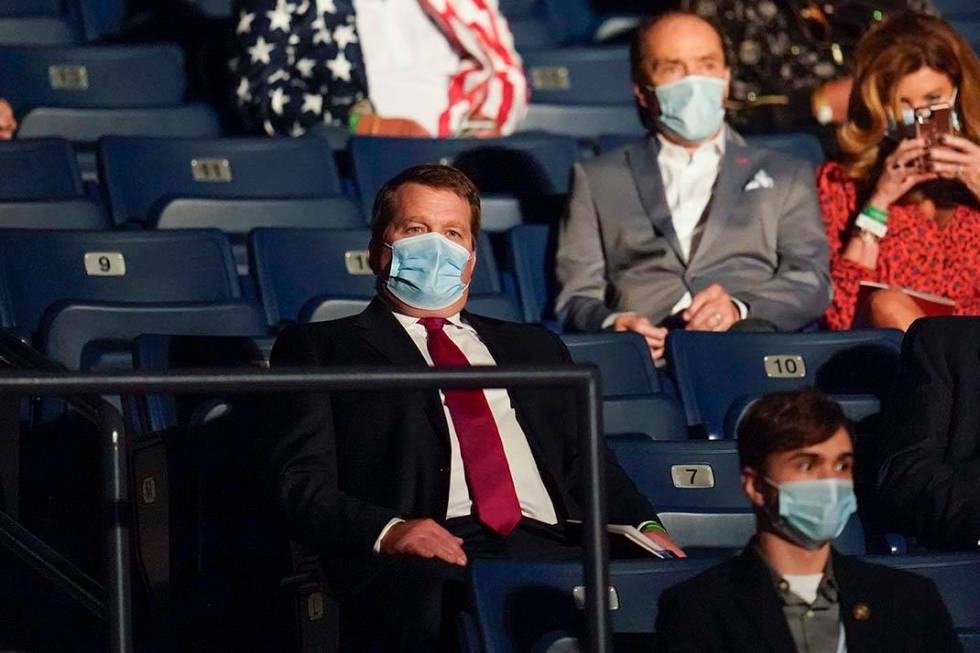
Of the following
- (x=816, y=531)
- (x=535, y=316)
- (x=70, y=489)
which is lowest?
(x=535, y=316)

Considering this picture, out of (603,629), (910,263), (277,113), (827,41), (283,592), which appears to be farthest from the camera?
(827,41)

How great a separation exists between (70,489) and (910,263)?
2.35 meters

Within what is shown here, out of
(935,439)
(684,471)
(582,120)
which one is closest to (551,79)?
(582,120)

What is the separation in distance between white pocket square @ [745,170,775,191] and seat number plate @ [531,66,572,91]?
170cm

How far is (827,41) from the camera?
21.7 ft

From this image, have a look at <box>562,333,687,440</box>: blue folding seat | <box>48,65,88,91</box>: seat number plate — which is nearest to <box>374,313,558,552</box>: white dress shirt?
<box>562,333,687,440</box>: blue folding seat

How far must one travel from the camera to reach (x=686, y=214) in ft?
18.1

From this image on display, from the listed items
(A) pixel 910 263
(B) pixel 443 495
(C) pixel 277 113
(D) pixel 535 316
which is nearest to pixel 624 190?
(D) pixel 535 316

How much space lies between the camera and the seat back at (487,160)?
5828mm

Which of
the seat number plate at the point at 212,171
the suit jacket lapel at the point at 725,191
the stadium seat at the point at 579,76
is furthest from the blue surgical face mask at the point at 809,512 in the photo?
the stadium seat at the point at 579,76

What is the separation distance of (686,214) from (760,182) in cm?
21

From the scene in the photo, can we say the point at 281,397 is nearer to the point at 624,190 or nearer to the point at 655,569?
the point at 655,569

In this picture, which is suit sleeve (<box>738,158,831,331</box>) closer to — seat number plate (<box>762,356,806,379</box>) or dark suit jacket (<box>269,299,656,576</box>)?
seat number plate (<box>762,356,806,379</box>)

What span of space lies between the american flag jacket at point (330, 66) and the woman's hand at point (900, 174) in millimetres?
1344
